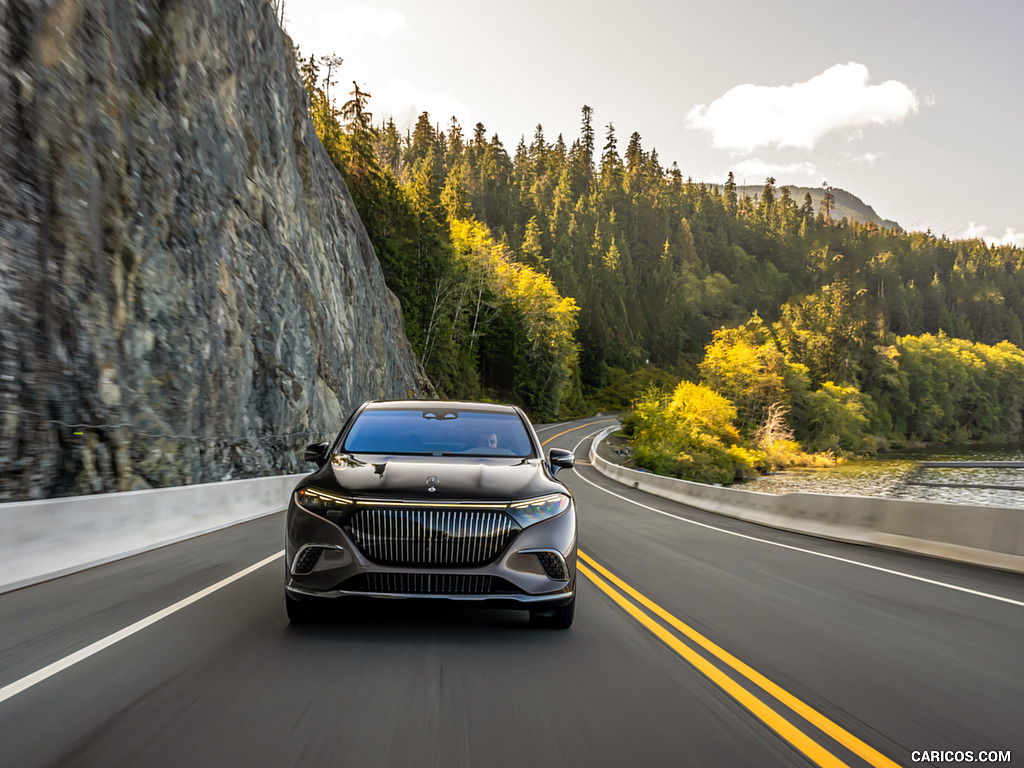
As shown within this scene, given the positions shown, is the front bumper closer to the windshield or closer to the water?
the windshield

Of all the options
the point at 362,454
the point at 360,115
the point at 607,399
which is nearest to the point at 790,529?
the point at 362,454

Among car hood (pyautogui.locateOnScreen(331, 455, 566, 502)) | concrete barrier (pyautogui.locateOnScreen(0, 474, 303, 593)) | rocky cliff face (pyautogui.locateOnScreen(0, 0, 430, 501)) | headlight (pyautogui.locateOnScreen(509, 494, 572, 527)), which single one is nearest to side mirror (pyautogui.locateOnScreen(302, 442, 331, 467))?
car hood (pyautogui.locateOnScreen(331, 455, 566, 502))

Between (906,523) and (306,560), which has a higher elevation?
(306,560)

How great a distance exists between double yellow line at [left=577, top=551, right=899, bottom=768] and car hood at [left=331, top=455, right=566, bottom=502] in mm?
1422

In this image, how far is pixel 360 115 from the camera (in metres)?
61.3

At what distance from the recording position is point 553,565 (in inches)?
189

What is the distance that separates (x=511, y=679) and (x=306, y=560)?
1.59 metres

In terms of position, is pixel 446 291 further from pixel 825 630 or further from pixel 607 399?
pixel 825 630

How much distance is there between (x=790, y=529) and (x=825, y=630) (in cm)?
982

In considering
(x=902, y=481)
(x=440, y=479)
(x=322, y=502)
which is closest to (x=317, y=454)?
(x=322, y=502)

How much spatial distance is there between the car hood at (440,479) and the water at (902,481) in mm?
35888

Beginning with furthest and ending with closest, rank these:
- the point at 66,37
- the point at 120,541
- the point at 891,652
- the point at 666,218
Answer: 1. the point at 666,218
2. the point at 66,37
3. the point at 120,541
4. the point at 891,652

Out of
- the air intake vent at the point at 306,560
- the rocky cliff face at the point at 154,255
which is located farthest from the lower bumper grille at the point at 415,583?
the rocky cliff face at the point at 154,255

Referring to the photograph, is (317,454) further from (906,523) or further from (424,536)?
(906,523)
